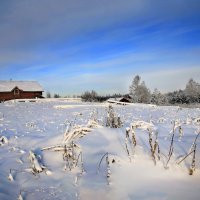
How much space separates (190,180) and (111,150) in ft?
4.25

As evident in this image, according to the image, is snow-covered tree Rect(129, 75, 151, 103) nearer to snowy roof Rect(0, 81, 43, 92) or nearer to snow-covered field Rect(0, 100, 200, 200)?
snowy roof Rect(0, 81, 43, 92)

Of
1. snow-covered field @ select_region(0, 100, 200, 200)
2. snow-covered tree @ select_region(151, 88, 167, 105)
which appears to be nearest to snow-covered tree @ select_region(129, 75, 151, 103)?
snow-covered tree @ select_region(151, 88, 167, 105)

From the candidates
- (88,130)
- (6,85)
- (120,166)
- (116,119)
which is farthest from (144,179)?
(6,85)

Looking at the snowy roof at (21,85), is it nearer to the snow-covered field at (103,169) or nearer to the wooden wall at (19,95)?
the wooden wall at (19,95)

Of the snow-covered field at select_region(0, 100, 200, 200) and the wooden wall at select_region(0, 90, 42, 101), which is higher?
the wooden wall at select_region(0, 90, 42, 101)

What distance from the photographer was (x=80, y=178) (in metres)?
3.46

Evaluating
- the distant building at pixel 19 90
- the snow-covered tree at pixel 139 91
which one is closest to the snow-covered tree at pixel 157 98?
the snow-covered tree at pixel 139 91

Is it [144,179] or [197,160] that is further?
[197,160]

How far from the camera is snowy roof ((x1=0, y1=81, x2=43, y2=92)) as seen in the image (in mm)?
56463

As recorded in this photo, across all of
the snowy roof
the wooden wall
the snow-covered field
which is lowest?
the snow-covered field

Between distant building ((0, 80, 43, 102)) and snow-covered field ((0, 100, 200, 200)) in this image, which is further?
→ distant building ((0, 80, 43, 102))

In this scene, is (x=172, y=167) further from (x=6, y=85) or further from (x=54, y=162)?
(x=6, y=85)

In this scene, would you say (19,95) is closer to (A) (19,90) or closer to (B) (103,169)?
(A) (19,90)

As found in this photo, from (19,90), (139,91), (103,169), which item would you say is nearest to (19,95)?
(19,90)
